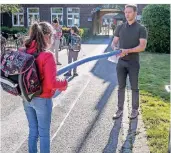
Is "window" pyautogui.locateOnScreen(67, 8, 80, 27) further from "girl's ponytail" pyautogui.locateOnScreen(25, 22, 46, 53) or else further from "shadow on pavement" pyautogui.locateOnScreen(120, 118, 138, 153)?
"girl's ponytail" pyautogui.locateOnScreen(25, 22, 46, 53)

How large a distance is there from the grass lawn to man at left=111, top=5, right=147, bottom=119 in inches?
14.0

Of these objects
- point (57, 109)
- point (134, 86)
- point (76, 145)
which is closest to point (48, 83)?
point (76, 145)

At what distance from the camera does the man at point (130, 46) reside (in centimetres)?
416

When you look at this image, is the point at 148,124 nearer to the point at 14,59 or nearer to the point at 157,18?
the point at 14,59

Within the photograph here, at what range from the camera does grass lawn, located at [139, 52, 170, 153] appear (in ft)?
12.4

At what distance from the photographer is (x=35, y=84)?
258cm

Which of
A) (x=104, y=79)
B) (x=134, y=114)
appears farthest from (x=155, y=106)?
(x=104, y=79)

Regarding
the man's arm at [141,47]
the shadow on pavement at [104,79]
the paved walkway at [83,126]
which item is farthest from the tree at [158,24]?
the man's arm at [141,47]

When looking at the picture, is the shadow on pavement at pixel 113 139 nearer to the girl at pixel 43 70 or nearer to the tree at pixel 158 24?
the girl at pixel 43 70

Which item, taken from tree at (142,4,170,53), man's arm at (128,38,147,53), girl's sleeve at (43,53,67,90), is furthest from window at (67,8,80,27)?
tree at (142,4,170,53)

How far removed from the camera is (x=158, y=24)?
13.8 metres

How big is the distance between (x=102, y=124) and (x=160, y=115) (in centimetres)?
95

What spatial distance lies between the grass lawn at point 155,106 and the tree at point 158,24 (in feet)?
13.3

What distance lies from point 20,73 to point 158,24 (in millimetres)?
12146
